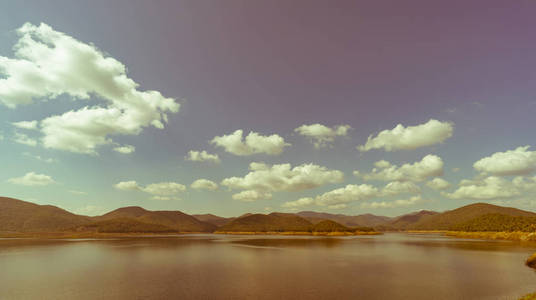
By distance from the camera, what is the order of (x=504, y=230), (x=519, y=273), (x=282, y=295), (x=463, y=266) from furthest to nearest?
(x=504, y=230), (x=463, y=266), (x=519, y=273), (x=282, y=295)

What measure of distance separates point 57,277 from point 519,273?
91.6 metres

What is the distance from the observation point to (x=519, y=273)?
51.9 meters

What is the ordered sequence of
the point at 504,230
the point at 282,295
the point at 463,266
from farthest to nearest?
the point at 504,230, the point at 463,266, the point at 282,295

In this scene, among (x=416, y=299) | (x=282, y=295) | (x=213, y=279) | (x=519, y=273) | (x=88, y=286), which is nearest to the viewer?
(x=416, y=299)

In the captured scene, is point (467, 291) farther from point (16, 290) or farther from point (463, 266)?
point (16, 290)

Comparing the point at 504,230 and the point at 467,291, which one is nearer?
the point at 467,291

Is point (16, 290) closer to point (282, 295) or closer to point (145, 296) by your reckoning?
point (145, 296)

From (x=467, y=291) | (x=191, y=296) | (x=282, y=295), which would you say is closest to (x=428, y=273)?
(x=467, y=291)

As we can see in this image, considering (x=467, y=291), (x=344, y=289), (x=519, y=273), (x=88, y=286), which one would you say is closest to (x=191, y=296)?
(x=88, y=286)

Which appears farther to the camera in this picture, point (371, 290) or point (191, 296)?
point (371, 290)

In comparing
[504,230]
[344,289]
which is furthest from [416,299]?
[504,230]

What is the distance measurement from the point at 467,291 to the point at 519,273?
24548 millimetres

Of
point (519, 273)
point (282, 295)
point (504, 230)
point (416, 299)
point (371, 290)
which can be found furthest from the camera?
point (504, 230)

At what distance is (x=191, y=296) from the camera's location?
36.5 metres
